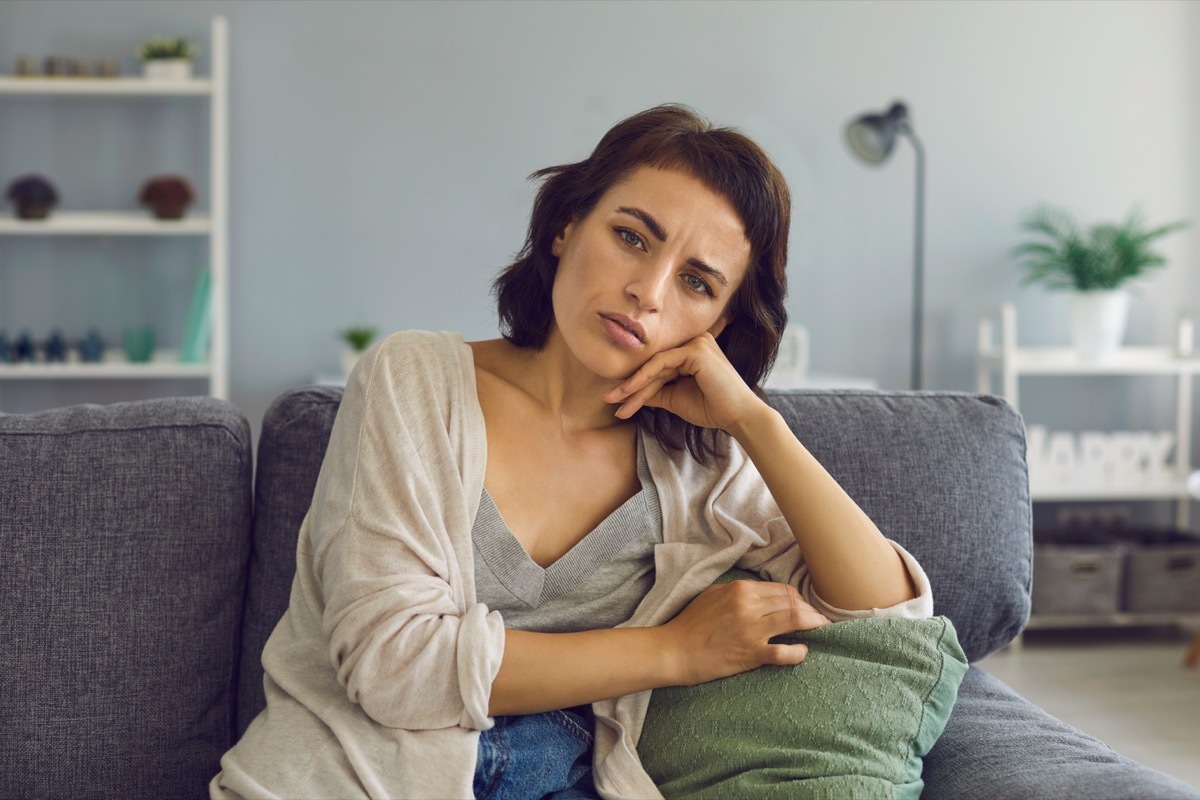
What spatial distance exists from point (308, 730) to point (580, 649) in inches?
11.7

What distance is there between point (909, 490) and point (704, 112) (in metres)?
2.56

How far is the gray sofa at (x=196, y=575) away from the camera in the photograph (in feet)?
4.33

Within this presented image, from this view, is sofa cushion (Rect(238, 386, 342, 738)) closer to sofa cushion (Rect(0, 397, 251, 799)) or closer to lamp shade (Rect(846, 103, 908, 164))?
sofa cushion (Rect(0, 397, 251, 799))

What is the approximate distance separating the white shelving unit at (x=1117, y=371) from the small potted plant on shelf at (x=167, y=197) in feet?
8.30

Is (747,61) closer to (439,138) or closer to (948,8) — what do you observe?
(948,8)

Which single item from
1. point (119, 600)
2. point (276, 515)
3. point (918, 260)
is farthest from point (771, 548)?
point (918, 260)

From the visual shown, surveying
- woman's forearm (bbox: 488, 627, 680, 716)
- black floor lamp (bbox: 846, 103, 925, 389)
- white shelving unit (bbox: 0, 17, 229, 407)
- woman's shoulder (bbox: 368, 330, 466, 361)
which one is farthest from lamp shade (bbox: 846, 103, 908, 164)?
woman's forearm (bbox: 488, 627, 680, 716)

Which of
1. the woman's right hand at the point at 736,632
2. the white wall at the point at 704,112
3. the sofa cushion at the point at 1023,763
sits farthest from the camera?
the white wall at the point at 704,112

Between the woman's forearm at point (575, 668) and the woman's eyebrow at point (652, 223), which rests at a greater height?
the woman's eyebrow at point (652, 223)

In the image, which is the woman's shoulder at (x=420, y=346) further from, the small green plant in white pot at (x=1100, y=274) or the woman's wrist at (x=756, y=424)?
the small green plant in white pot at (x=1100, y=274)

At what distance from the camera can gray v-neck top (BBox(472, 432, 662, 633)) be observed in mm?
1322

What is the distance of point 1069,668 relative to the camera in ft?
11.1

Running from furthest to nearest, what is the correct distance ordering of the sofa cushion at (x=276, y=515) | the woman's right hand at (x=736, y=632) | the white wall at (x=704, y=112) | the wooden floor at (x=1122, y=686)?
the white wall at (x=704, y=112)
the wooden floor at (x=1122, y=686)
the sofa cushion at (x=276, y=515)
the woman's right hand at (x=736, y=632)

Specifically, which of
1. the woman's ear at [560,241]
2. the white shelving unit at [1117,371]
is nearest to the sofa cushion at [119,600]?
the woman's ear at [560,241]
